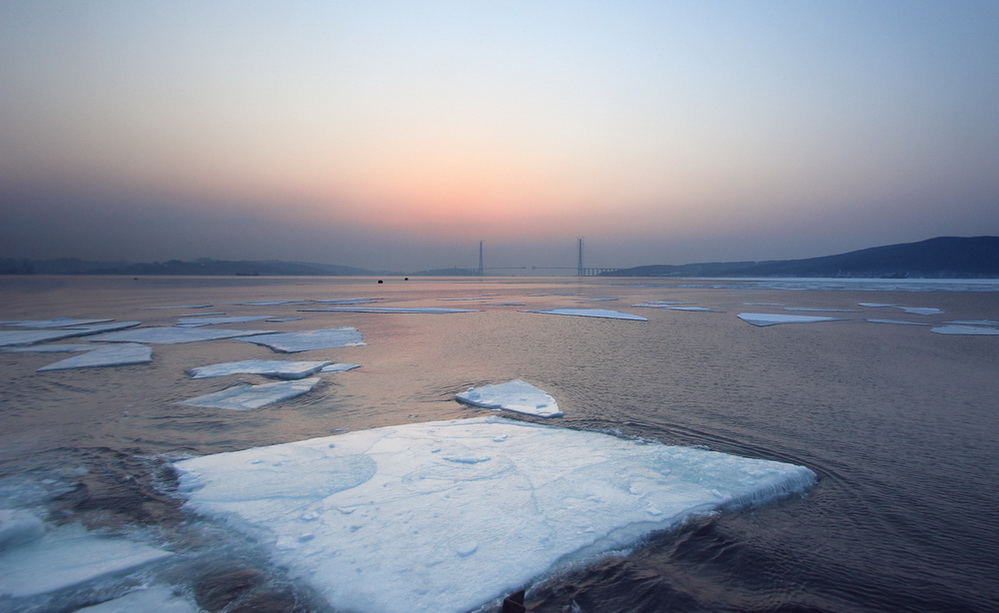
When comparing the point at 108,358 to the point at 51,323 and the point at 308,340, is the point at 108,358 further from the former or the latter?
the point at 51,323

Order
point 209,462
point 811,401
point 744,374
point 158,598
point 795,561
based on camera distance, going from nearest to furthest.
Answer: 1. point 158,598
2. point 795,561
3. point 209,462
4. point 811,401
5. point 744,374

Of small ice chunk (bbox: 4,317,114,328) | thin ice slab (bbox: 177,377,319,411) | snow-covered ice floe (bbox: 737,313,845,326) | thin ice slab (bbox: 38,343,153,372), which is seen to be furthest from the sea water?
small ice chunk (bbox: 4,317,114,328)

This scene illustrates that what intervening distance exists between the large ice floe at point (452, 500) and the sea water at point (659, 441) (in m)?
0.15

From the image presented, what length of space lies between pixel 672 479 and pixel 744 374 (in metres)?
4.99

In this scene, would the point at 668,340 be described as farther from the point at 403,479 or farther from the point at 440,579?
the point at 440,579

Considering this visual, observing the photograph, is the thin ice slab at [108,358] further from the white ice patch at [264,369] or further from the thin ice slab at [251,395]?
the thin ice slab at [251,395]

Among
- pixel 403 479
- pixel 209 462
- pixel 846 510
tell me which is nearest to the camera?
pixel 846 510

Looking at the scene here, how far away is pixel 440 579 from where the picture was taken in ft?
8.70

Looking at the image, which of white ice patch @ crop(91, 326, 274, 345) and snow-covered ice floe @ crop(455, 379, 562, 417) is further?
white ice patch @ crop(91, 326, 274, 345)

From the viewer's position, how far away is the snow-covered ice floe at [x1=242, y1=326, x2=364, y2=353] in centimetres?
1055

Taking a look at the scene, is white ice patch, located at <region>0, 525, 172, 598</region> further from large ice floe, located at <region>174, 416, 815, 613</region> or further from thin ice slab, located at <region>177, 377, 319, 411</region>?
thin ice slab, located at <region>177, 377, 319, 411</region>

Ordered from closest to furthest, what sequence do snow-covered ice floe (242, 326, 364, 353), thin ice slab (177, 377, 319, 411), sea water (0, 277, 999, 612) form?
sea water (0, 277, 999, 612) < thin ice slab (177, 377, 319, 411) < snow-covered ice floe (242, 326, 364, 353)

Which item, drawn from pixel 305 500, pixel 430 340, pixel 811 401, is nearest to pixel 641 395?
pixel 811 401

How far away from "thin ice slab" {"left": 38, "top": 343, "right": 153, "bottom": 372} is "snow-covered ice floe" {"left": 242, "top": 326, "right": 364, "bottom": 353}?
7.12 feet
